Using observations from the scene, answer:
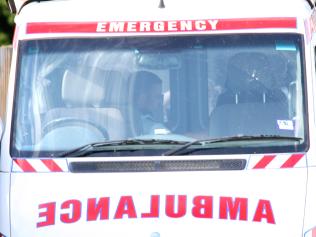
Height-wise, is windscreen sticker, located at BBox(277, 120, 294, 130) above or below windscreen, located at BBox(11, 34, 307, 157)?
below

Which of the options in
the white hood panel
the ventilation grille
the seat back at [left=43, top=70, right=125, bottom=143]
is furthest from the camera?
the seat back at [left=43, top=70, right=125, bottom=143]

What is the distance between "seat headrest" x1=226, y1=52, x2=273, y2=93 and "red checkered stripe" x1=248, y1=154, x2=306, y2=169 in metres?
0.47

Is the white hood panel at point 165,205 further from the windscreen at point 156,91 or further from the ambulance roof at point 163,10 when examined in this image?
the ambulance roof at point 163,10

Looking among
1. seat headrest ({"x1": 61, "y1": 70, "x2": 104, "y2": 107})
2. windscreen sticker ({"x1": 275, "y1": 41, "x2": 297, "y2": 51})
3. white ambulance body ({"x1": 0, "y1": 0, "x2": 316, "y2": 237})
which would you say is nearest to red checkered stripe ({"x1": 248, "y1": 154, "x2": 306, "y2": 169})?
white ambulance body ({"x1": 0, "y1": 0, "x2": 316, "y2": 237})

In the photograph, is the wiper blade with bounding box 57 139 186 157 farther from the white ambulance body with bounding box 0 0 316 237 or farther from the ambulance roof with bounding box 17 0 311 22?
the ambulance roof with bounding box 17 0 311 22

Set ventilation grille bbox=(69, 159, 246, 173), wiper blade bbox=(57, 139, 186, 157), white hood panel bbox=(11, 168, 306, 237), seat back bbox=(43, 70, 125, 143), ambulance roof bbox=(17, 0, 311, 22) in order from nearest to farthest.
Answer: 1. white hood panel bbox=(11, 168, 306, 237)
2. ventilation grille bbox=(69, 159, 246, 173)
3. wiper blade bbox=(57, 139, 186, 157)
4. seat back bbox=(43, 70, 125, 143)
5. ambulance roof bbox=(17, 0, 311, 22)

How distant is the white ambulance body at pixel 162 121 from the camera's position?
5520 mm

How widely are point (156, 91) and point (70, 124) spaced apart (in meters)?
0.56

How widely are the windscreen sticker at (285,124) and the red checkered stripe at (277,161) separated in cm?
19

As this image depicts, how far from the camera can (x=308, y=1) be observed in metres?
6.25

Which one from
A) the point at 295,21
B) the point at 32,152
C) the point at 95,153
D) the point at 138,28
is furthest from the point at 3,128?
the point at 295,21

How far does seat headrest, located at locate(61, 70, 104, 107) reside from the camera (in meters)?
5.93

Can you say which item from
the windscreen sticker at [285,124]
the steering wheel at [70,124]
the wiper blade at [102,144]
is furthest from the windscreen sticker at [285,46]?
the steering wheel at [70,124]

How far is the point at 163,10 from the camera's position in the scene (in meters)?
6.09
